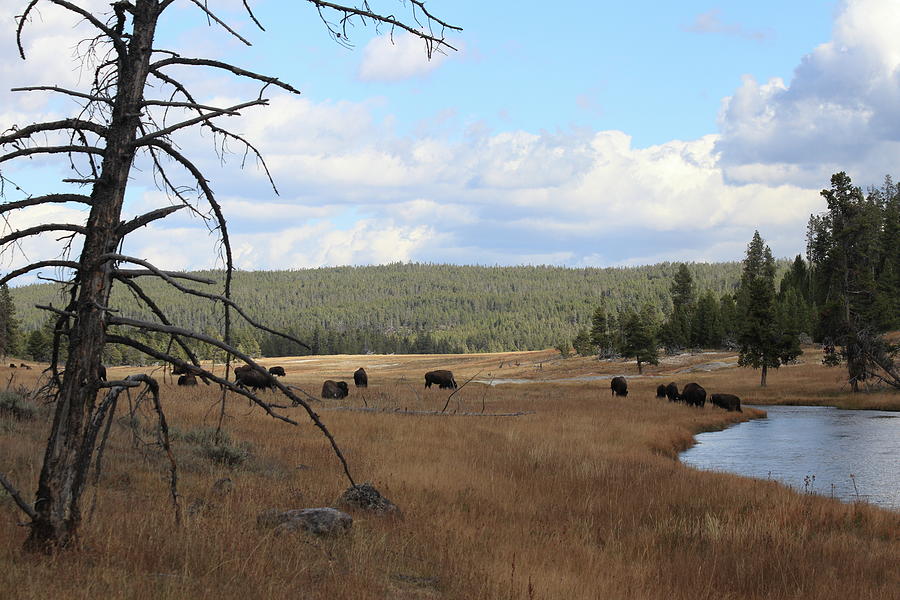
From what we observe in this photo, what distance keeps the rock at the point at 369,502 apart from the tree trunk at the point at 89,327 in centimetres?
454

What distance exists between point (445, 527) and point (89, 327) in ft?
18.2

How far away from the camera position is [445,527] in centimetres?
914

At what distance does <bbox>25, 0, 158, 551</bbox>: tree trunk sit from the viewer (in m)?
5.03

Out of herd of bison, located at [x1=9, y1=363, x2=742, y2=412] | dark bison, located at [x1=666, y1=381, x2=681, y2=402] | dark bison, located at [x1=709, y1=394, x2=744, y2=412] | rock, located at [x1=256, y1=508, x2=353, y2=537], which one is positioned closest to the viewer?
rock, located at [x1=256, y1=508, x2=353, y2=537]

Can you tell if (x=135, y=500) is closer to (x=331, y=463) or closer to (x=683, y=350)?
(x=331, y=463)

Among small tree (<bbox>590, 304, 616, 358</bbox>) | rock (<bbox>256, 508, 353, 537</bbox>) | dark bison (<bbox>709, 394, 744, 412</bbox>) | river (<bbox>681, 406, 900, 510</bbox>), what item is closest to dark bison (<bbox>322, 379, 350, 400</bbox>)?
river (<bbox>681, 406, 900, 510</bbox>)

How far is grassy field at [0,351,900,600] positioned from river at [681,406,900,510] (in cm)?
282

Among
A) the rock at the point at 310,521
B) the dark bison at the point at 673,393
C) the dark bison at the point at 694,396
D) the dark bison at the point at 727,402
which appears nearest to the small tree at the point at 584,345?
the dark bison at the point at 673,393

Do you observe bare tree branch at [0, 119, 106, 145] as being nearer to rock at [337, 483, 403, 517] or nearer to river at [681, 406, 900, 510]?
rock at [337, 483, 403, 517]

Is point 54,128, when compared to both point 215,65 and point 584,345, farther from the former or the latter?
point 584,345

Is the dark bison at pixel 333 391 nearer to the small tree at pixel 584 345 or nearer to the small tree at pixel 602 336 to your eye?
the small tree at pixel 602 336

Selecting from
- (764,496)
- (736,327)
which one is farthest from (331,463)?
(736,327)

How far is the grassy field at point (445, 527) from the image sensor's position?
18.9 feet

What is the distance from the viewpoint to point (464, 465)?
14797 mm
